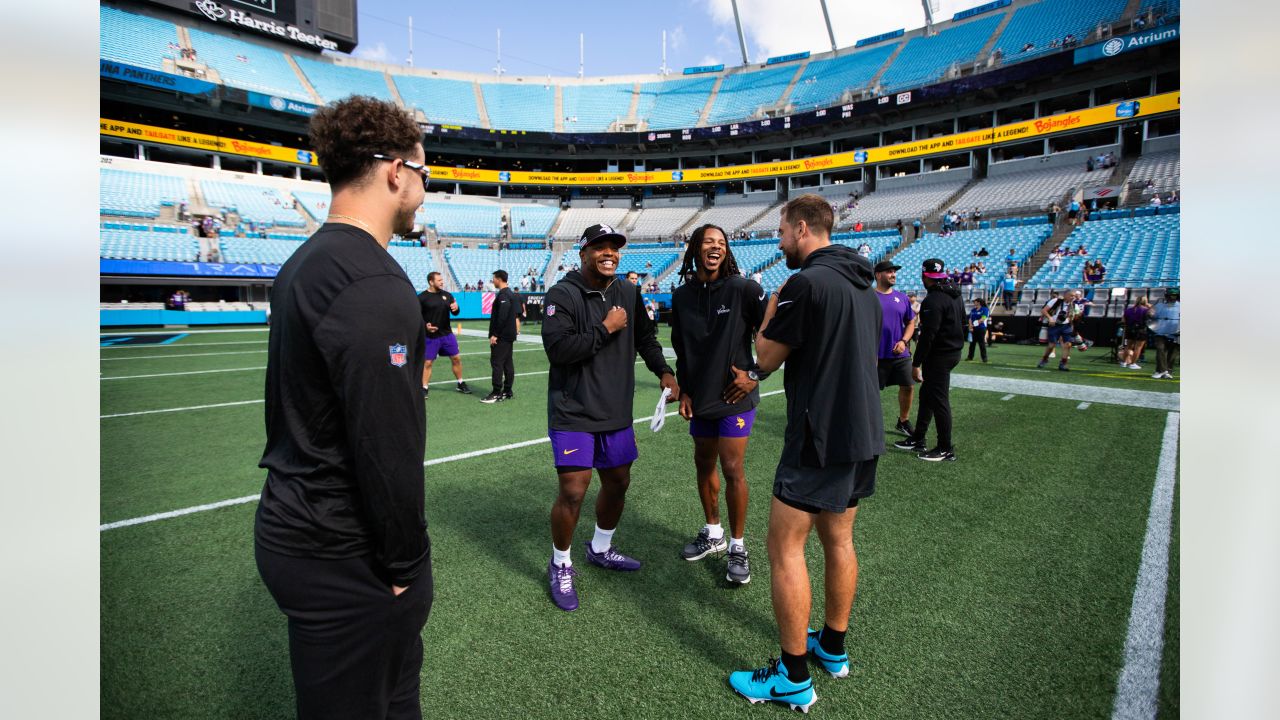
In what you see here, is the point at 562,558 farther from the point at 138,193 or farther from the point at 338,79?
the point at 338,79

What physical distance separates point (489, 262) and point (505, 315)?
3302 centimetres

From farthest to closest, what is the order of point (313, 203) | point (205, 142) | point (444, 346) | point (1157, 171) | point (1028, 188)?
point (313, 203) → point (205, 142) → point (1028, 188) → point (1157, 171) → point (444, 346)

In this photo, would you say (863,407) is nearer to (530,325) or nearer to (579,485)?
(579,485)

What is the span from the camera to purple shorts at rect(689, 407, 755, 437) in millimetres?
3811

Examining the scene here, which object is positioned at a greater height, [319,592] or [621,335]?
[621,335]

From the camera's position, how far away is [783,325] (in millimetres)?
2609

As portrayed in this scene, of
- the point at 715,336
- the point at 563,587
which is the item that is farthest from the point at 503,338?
the point at 563,587

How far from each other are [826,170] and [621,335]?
46.2 meters

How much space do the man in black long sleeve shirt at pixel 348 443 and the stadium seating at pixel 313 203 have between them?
44.3m

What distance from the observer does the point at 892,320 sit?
21.8 feet

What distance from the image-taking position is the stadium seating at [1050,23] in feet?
119

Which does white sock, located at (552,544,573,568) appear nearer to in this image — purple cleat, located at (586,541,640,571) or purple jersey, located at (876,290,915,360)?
purple cleat, located at (586,541,640,571)

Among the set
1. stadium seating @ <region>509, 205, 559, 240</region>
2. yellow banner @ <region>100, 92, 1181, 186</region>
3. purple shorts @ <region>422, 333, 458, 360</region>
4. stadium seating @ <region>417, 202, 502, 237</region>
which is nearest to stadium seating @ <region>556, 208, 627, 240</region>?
stadium seating @ <region>509, 205, 559, 240</region>
